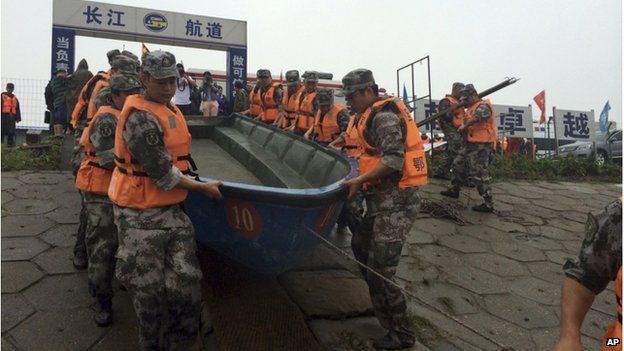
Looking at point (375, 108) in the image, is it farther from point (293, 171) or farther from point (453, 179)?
point (453, 179)

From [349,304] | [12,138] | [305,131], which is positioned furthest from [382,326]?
[12,138]

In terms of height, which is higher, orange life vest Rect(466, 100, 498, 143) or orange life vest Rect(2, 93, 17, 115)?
orange life vest Rect(2, 93, 17, 115)

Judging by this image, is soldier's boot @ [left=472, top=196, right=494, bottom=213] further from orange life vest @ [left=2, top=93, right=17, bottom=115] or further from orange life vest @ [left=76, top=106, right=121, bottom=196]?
orange life vest @ [left=2, top=93, right=17, bottom=115]

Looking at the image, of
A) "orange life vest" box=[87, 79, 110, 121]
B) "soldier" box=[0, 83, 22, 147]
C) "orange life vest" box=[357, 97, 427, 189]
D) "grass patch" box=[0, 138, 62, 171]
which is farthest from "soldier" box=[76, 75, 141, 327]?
"soldier" box=[0, 83, 22, 147]

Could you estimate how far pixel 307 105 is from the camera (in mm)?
6422

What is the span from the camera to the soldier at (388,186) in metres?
2.88

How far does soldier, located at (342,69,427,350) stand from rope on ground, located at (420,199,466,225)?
3.46 m

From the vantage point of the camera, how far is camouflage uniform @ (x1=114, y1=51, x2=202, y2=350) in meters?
2.31

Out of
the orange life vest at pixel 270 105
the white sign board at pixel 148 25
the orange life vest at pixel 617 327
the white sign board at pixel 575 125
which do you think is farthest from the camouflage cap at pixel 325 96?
the white sign board at pixel 575 125

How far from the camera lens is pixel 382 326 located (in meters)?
3.08

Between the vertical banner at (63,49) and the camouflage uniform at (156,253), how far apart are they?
9.45 metres

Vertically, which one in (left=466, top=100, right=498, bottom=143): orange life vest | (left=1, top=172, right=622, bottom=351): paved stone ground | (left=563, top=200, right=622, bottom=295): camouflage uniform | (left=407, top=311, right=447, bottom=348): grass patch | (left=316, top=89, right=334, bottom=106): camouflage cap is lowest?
(left=407, top=311, right=447, bottom=348): grass patch

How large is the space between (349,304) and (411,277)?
0.98 meters

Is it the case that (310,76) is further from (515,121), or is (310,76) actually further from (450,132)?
(515,121)
